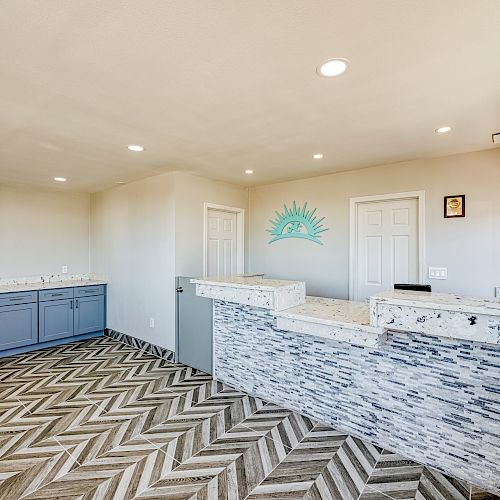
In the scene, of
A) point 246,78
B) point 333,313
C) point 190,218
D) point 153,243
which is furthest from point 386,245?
point 153,243

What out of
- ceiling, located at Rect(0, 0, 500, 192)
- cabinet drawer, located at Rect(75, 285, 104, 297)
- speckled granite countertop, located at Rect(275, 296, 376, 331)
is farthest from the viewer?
cabinet drawer, located at Rect(75, 285, 104, 297)

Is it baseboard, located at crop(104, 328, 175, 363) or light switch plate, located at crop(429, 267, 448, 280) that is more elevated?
light switch plate, located at crop(429, 267, 448, 280)

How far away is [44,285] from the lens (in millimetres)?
4902

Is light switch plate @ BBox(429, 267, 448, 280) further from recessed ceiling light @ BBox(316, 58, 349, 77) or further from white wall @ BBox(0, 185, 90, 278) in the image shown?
white wall @ BBox(0, 185, 90, 278)

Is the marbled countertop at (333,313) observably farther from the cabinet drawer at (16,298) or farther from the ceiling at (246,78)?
the cabinet drawer at (16,298)

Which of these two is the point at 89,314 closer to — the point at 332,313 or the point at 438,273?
the point at 332,313

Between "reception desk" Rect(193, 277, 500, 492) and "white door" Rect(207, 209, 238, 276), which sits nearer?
"reception desk" Rect(193, 277, 500, 492)

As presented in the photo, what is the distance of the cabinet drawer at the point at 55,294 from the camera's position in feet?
15.2

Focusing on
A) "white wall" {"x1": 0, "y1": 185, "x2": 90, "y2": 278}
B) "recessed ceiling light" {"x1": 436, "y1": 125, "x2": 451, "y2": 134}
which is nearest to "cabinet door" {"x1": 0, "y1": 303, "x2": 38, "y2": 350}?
"white wall" {"x1": 0, "y1": 185, "x2": 90, "y2": 278}

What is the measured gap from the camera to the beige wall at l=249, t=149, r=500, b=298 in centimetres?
321

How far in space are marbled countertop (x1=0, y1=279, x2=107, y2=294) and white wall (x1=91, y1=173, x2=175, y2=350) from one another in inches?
11.8

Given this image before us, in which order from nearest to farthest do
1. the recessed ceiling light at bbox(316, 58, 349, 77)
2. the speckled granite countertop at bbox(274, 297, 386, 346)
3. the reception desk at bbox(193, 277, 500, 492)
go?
1. the recessed ceiling light at bbox(316, 58, 349, 77)
2. the reception desk at bbox(193, 277, 500, 492)
3. the speckled granite countertop at bbox(274, 297, 386, 346)

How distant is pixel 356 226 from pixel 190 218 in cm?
219

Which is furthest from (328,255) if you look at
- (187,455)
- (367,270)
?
(187,455)
